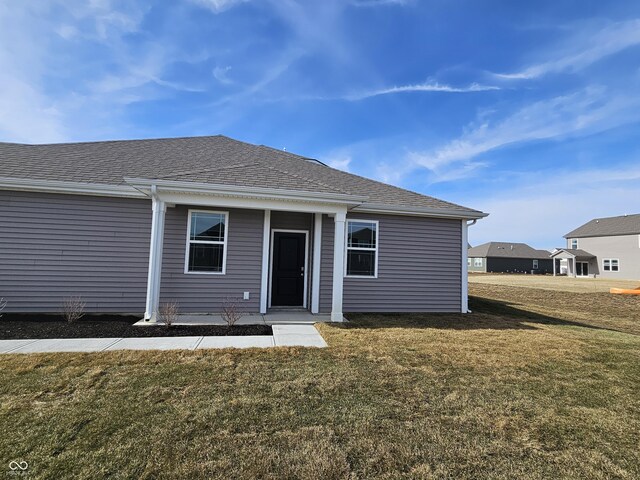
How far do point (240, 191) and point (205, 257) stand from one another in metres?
2.08

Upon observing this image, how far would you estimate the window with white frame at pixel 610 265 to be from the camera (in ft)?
120

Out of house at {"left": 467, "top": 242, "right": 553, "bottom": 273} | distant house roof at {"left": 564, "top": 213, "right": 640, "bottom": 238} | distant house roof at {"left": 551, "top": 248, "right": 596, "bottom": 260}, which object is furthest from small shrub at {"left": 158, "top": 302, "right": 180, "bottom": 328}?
house at {"left": 467, "top": 242, "right": 553, "bottom": 273}

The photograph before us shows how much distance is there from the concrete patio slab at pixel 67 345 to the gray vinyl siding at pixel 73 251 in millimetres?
2257

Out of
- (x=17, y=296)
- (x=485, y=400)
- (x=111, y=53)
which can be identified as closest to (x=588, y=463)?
(x=485, y=400)

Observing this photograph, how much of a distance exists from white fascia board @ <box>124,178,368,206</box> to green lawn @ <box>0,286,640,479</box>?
3.34 metres

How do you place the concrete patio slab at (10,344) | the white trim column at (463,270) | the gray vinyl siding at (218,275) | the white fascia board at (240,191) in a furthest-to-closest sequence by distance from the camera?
the white trim column at (463,270) < the gray vinyl siding at (218,275) < the white fascia board at (240,191) < the concrete patio slab at (10,344)

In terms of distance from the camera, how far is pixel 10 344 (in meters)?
4.85

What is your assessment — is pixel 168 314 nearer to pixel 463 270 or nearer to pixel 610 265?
pixel 463 270

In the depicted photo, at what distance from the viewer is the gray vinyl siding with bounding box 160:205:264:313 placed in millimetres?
7496

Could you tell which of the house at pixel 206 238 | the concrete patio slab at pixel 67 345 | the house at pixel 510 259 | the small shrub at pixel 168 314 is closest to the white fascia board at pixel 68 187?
the house at pixel 206 238

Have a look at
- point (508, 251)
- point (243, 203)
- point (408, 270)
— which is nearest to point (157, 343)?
point (243, 203)
